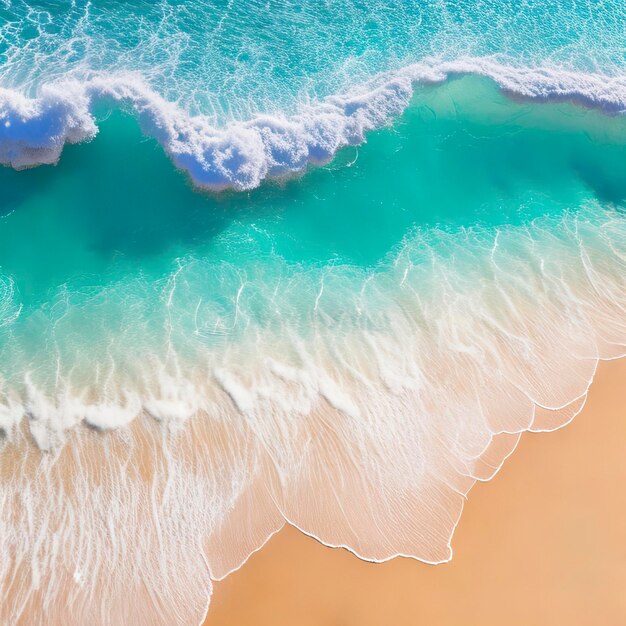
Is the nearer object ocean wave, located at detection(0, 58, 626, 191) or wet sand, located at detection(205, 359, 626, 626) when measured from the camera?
wet sand, located at detection(205, 359, 626, 626)

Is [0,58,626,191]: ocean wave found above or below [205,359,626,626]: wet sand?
above

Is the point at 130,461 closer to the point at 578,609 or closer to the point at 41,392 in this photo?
the point at 41,392

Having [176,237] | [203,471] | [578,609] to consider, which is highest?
[176,237]

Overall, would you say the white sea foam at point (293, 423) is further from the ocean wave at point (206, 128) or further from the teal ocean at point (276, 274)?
the ocean wave at point (206, 128)

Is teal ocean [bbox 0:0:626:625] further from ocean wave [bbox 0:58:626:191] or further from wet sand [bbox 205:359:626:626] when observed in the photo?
wet sand [bbox 205:359:626:626]

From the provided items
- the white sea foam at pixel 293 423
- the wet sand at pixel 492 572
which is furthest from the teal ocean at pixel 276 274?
the wet sand at pixel 492 572

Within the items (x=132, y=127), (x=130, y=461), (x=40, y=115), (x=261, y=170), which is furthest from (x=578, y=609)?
(x=40, y=115)

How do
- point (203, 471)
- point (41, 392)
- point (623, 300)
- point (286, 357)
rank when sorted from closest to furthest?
point (203, 471), point (41, 392), point (286, 357), point (623, 300)

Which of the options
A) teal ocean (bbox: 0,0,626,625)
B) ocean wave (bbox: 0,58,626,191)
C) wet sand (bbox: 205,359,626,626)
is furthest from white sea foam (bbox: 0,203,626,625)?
ocean wave (bbox: 0,58,626,191)
